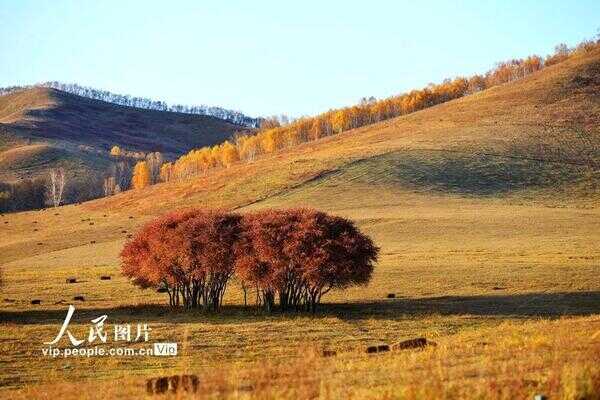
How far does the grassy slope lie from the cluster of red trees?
7.04 feet

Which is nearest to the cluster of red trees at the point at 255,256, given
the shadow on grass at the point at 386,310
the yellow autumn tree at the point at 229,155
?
the shadow on grass at the point at 386,310

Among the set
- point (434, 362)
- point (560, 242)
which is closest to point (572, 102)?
point (560, 242)

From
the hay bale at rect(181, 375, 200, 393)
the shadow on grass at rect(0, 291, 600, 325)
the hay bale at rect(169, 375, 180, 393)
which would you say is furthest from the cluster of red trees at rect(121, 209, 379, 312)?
the hay bale at rect(181, 375, 200, 393)

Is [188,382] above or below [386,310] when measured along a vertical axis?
above

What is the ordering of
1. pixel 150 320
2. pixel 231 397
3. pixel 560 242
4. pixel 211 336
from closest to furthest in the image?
pixel 231 397
pixel 211 336
pixel 150 320
pixel 560 242

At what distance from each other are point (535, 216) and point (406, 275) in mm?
35515

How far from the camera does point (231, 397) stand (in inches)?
539

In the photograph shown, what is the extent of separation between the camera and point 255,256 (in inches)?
1802

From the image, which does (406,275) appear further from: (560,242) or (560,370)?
(560,370)

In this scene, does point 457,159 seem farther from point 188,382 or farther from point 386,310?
point 188,382

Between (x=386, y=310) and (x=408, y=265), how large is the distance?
59.6ft

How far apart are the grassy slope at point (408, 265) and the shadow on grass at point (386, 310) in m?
0.19

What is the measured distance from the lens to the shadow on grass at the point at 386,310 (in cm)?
3978

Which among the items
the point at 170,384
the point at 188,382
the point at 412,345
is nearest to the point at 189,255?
Answer: the point at 412,345
